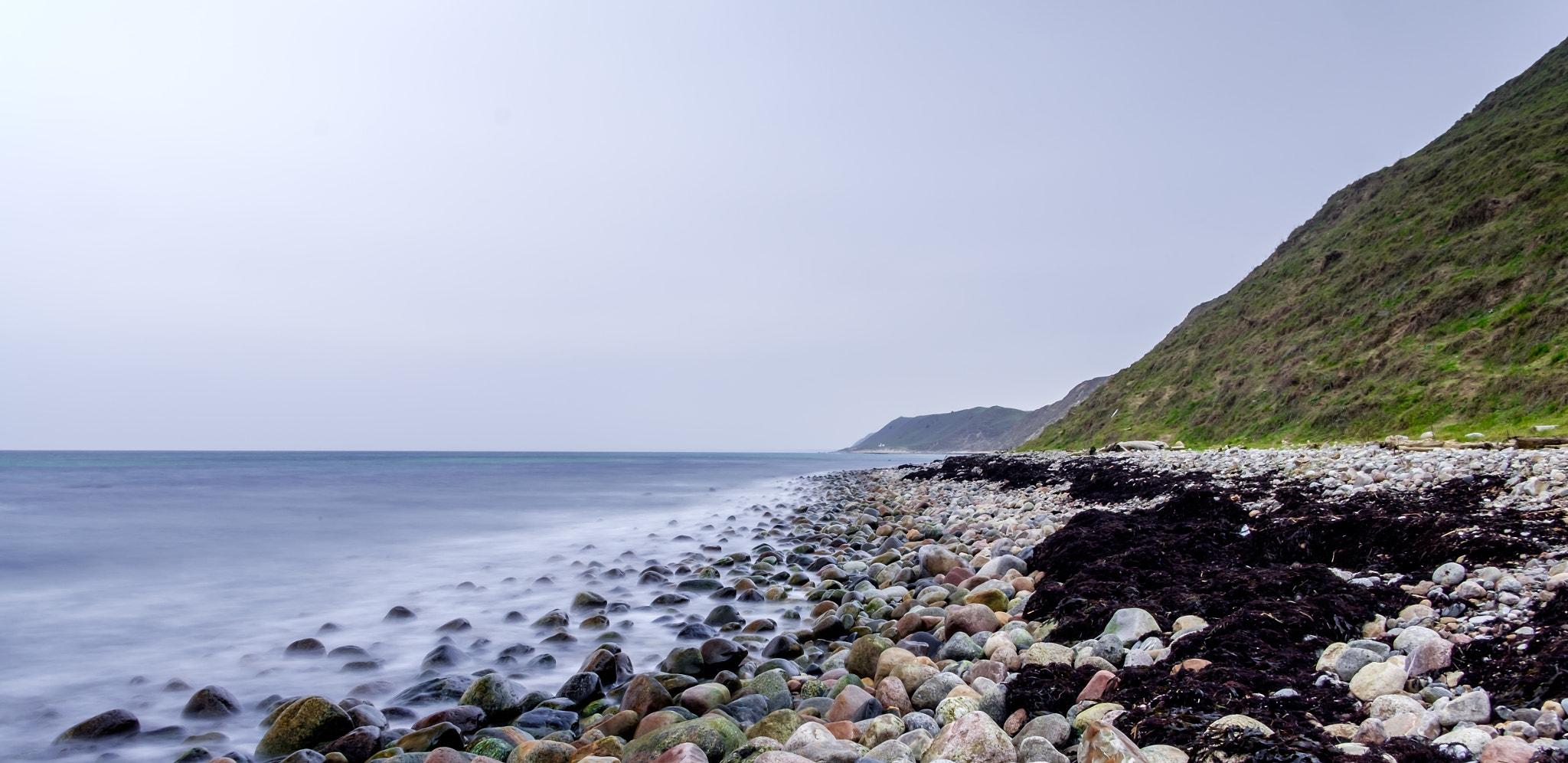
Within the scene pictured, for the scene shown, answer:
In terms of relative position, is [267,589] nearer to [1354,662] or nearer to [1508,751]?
[1354,662]

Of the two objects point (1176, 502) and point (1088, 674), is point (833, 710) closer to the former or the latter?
point (1088, 674)

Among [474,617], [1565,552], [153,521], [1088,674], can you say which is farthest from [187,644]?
[153,521]

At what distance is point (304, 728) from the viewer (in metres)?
4.84

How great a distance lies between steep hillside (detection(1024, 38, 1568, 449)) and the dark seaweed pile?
40.3ft

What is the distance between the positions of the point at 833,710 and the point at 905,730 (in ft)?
2.22

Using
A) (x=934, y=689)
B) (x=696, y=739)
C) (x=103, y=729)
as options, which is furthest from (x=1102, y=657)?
(x=103, y=729)

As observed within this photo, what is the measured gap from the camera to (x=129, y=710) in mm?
5777

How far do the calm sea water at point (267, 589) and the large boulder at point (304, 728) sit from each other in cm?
44

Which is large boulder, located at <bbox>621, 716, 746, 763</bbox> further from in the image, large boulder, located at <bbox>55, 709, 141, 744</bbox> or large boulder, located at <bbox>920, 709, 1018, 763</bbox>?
large boulder, located at <bbox>55, 709, 141, 744</bbox>

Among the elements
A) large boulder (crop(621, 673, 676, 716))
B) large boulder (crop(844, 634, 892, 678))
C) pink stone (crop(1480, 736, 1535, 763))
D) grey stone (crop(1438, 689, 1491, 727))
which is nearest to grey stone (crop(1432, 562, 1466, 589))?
grey stone (crop(1438, 689, 1491, 727))

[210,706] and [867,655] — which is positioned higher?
[867,655]

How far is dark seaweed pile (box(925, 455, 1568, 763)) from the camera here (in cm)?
294

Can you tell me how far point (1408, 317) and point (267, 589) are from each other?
30.9 m

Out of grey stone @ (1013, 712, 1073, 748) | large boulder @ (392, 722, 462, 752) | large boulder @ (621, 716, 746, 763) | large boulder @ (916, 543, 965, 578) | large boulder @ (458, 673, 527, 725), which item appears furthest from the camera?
large boulder @ (916, 543, 965, 578)
